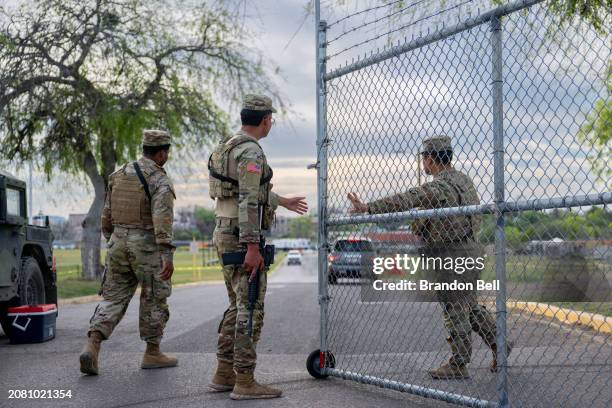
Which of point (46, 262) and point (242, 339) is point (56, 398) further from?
point (46, 262)

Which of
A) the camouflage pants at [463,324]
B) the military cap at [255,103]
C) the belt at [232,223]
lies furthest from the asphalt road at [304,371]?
the military cap at [255,103]

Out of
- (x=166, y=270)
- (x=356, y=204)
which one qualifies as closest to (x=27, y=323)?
(x=166, y=270)

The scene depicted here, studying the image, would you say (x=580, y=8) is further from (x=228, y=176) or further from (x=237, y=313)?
(x=237, y=313)

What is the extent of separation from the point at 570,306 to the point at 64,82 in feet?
58.1

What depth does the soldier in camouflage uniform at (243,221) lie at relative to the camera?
5391 millimetres

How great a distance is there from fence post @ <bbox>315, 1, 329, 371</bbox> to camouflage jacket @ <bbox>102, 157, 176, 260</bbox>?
55.8 inches

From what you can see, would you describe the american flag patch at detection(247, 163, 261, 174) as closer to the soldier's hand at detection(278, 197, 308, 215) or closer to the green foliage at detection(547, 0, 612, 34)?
the soldier's hand at detection(278, 197, 308, 215)

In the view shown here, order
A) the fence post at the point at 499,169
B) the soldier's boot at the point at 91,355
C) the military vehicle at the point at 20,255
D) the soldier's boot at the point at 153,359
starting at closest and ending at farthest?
the fence post at the point at 499,169, the soldier's boot at the point at 91,355, the soldier's boot at the point at 153,359, the military vehicle at the point at 20,255

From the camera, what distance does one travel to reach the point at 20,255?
9.26m

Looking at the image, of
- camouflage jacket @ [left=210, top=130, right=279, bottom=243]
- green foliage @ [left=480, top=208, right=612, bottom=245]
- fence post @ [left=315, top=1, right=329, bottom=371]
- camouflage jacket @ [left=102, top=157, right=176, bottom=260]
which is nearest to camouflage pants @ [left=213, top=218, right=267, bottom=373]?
camouflage jacket @ [left=210, top=130, right=279, bottom=243]

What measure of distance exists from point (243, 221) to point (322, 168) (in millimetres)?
976

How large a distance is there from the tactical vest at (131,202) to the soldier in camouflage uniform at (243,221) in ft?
4.23

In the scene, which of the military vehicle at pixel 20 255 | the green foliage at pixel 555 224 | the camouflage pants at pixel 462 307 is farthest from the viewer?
the military vehicle at pixel 20 255

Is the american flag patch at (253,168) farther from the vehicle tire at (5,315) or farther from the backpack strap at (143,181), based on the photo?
the vehicle tire at (5,315)
